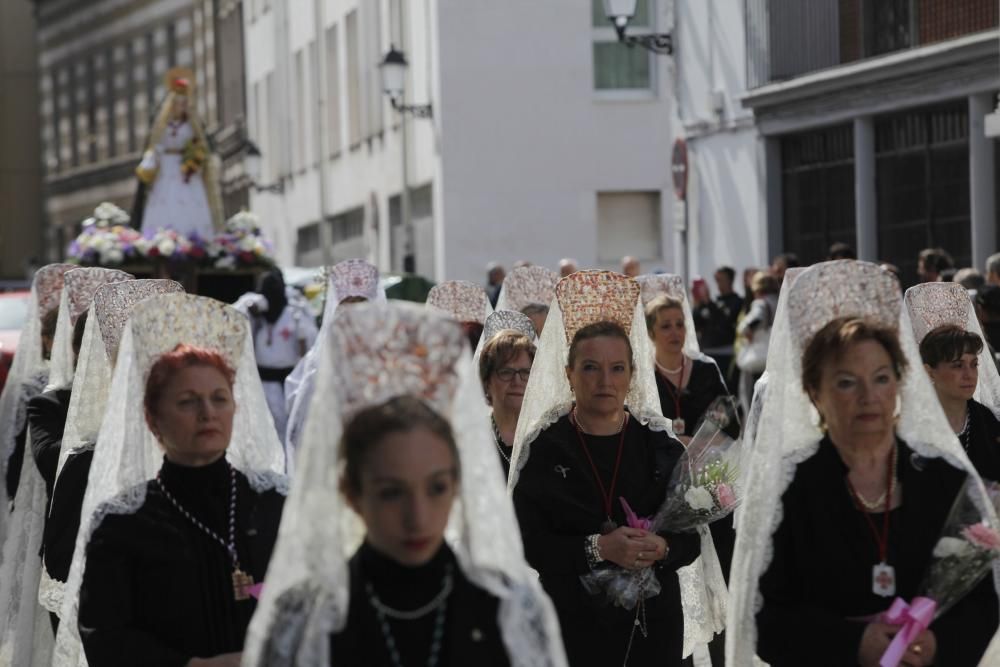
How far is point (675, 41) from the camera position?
84.5ft

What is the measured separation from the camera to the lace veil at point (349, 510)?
420 centimetres

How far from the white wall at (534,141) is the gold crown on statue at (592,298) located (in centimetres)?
2416

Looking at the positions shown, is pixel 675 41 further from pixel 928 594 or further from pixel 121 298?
pixel 928 594

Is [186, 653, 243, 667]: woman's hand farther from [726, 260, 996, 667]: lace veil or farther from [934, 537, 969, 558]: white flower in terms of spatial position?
[934, 537, 969, 558]: white flower

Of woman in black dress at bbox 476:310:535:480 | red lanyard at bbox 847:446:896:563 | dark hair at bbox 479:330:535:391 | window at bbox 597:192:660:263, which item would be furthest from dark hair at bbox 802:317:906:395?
window at bbox 597:192:660:263

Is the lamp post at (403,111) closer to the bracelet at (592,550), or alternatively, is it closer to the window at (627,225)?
the window at (627,225)

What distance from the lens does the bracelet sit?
21.7 ft

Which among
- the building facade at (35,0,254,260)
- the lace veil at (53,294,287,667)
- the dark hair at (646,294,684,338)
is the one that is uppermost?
the building facade at (35,0,254,260)

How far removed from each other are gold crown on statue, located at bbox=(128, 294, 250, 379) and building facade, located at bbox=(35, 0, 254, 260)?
45.0 m

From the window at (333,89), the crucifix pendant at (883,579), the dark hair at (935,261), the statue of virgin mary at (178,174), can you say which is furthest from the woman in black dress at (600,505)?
the window at (333,89)

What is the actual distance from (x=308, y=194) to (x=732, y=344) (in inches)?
1039

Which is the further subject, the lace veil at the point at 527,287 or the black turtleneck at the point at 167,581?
the lace veil at the point at 527,287

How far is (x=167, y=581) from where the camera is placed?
521 centimetres

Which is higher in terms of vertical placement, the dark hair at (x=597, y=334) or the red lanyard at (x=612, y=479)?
the dark hair at (x=597, y=334)
